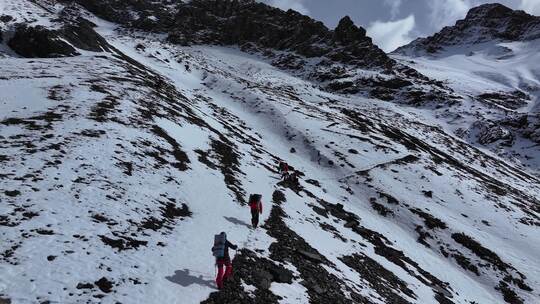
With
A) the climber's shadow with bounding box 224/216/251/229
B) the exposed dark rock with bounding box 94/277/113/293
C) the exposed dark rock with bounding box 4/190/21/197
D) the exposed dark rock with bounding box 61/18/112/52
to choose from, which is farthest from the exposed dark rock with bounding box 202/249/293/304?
the exposed dark rock with bounding box 61/18/112/52

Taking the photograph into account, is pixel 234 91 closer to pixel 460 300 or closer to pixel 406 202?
pixel 406 202

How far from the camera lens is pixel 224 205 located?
2334 centimetres

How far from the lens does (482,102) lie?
11494cm

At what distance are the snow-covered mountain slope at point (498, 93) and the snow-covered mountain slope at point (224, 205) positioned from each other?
26.8 meters

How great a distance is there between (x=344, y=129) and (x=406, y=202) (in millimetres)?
22310

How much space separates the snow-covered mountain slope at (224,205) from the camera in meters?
14.0

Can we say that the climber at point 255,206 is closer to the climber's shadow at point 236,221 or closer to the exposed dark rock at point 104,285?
the climber's shadow at point 236,221

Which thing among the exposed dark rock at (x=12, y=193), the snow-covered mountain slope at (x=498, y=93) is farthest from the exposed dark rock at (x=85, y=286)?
the snow-covered mountain slope at (x=498, y=93)

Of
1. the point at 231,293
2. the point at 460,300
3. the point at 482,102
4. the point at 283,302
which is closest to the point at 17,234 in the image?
the point at 231,293

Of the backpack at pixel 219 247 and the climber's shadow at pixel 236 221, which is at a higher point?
the backpack at pixel 219 247

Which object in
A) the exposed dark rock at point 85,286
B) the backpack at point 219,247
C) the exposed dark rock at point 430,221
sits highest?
the backpack at point 219,247

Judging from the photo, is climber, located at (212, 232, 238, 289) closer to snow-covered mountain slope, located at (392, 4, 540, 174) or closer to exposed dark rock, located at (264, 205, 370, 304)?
exposed dark rock, located at (264, 205, 370, 304)

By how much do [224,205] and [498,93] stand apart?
13259 centimetres

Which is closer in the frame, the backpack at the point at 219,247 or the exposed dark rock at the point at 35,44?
the backpack at the point at 219,247
